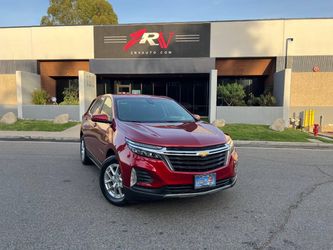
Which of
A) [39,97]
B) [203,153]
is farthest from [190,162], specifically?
[39,97]

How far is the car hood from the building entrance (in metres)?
16.7

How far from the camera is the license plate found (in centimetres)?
378

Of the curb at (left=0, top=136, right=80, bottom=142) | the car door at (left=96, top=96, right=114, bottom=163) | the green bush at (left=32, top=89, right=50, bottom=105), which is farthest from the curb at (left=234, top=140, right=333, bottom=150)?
the green bush at (left=32, top=89, right=50, bottom=105)

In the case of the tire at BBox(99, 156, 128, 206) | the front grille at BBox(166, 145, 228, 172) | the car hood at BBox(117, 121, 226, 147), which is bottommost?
the tire at BBox(99, 156, 128, 206)

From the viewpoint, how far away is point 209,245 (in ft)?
10.7

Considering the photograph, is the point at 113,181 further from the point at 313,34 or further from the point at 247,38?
the point at 313,34

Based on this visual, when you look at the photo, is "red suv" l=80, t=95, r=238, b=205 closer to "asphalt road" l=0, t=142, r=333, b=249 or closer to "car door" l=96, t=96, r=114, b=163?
"car door" l=96, t=96, r=114, b=163

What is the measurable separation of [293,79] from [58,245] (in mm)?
17403

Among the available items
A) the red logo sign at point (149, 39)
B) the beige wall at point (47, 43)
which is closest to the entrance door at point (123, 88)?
the beige wall at point (47, 43)

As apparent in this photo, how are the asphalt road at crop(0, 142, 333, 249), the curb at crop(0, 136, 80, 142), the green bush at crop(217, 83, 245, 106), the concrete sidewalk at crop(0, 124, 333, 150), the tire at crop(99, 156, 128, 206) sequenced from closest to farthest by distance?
the asphalt road at crop(0, 142, 333, 249) → the tire at crop(99, 156, 128, 206) → the concrete sidewalk at crop(0, 124, 333, 150) → the curb at crop(0, 136, 80, 142) → the green bush at crop(217, 83, 245, 106)

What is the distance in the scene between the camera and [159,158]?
12.2ft

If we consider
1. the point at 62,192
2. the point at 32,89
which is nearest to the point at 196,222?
the point at 62,192

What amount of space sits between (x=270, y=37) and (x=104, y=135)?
614 inches

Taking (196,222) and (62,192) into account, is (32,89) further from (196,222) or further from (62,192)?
(196,222)
